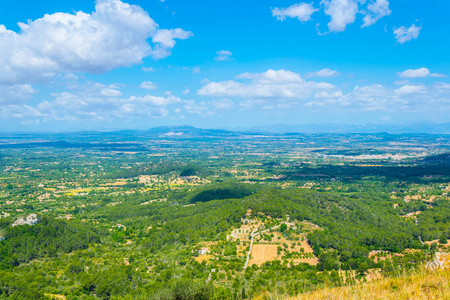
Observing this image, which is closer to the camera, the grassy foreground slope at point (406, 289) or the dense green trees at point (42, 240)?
the grassy foreground slope at point (406, 289)

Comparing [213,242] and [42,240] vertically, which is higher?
[213,242]

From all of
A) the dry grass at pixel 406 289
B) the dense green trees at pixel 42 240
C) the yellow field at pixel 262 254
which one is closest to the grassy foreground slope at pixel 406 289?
the dry grass at pixel 406 289

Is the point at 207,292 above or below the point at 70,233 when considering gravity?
above

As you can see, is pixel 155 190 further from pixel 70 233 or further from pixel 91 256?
pixel 91 256

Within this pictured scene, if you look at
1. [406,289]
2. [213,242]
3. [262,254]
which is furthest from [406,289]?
[213,242]

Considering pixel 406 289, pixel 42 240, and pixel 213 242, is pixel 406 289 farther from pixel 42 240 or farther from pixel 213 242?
pixel 42 240

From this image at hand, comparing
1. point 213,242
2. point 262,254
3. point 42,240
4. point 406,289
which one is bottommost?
point 42,240

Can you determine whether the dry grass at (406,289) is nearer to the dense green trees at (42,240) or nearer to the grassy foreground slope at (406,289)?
the grassy foreground slope at (406,289)

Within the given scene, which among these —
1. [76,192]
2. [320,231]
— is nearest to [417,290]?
[320,231]
